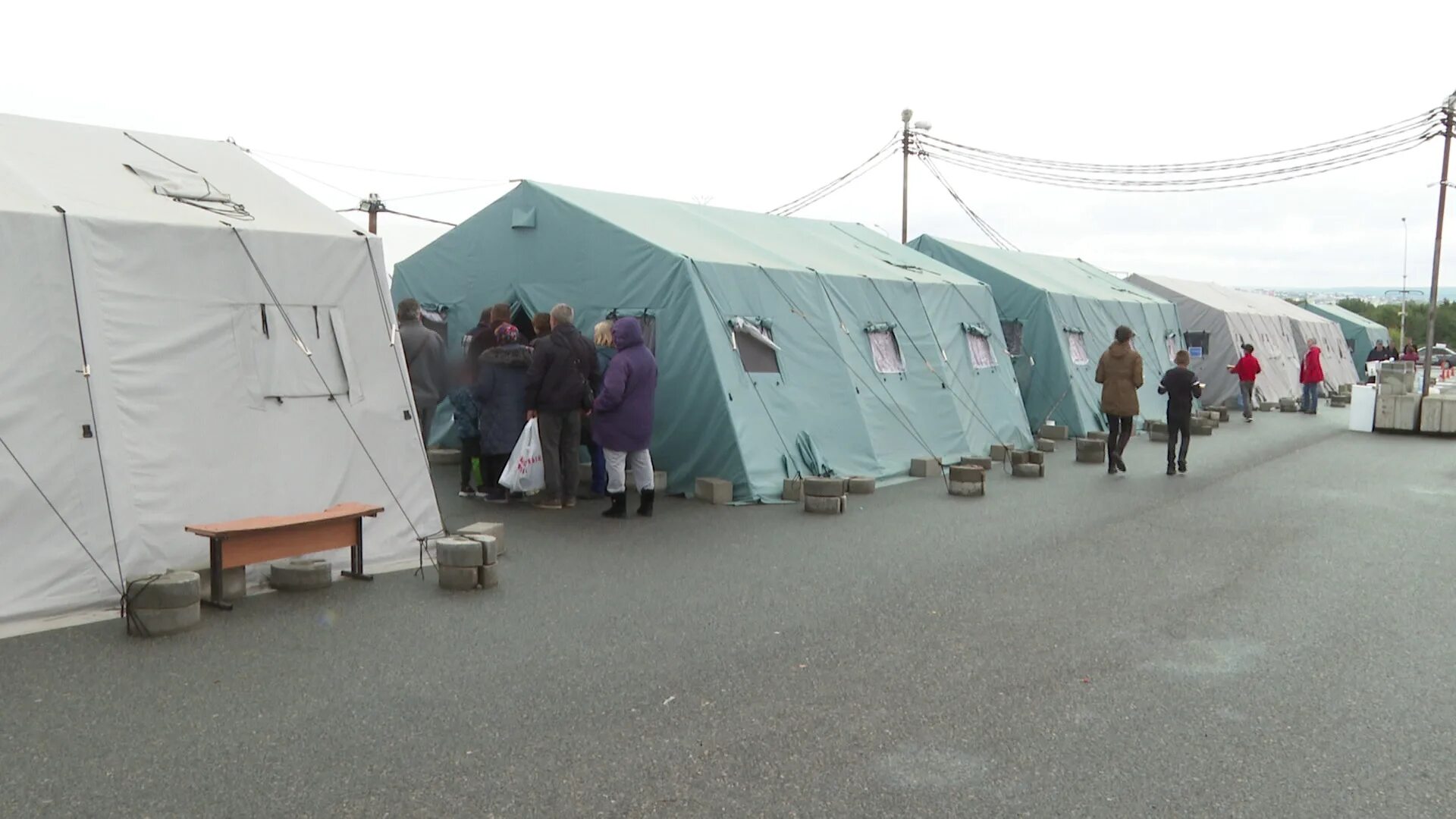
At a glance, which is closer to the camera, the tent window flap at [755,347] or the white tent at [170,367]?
the white tent at [170,367]

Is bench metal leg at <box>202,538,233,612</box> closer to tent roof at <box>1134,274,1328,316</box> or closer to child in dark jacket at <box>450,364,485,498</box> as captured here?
child in dark jacket at <box>450,364,485,498</box>

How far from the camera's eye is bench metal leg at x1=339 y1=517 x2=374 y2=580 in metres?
6.82

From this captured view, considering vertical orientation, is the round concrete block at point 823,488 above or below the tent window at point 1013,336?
below

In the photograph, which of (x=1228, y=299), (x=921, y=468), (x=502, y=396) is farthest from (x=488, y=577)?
(x=1228, y=299)

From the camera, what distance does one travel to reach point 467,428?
33.0 ft

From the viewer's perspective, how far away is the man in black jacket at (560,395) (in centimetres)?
919

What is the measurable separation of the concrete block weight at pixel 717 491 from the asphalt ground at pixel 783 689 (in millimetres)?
1562

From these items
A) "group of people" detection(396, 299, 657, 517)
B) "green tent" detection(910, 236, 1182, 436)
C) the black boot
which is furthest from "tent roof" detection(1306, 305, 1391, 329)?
the black boot

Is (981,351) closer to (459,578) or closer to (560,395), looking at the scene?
(560,395)

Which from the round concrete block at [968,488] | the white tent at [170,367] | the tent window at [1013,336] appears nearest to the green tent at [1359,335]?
the tent window at [1013,336]

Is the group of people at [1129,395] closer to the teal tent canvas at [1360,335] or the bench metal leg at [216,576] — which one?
the bench metal leg at [216,576]

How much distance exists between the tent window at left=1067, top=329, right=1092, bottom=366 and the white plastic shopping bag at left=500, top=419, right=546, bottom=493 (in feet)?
37.4

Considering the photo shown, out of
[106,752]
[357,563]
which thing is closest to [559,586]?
[357,563]

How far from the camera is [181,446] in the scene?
652cm
